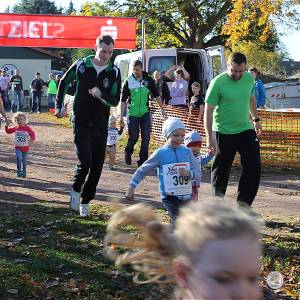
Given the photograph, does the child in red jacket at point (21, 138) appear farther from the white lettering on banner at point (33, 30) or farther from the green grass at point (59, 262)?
the white lettering on banner at point (33, 30)

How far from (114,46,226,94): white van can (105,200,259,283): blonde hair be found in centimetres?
1610

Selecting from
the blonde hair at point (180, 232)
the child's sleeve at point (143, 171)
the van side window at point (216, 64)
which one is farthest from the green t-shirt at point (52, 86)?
the blonde hair at point (180, 232)

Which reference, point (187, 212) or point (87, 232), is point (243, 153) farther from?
point (187, 212)

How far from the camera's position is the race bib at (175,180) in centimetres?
646

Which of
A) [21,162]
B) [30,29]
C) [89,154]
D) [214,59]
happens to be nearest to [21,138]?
[21,162]

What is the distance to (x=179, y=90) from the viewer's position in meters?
17.8

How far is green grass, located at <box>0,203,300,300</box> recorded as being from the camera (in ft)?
17.5

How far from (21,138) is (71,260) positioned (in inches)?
248

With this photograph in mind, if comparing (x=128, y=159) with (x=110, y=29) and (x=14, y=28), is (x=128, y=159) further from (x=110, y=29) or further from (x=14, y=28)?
(x=14, y=28)

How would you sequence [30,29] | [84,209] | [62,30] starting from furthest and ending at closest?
[62,30], [30,29], [84,209]

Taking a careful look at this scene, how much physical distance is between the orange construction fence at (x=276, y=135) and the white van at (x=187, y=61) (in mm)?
2463

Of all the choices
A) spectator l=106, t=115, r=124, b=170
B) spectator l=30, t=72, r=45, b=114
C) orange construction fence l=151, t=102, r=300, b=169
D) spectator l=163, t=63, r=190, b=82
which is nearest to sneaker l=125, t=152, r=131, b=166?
spectator l=106, t=115, r=124, b=170

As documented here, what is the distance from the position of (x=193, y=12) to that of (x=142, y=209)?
122ft

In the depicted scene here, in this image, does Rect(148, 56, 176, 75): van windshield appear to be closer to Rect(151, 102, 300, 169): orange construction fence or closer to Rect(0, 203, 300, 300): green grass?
Rect(151, 102, 300, 169): orange construction fence
